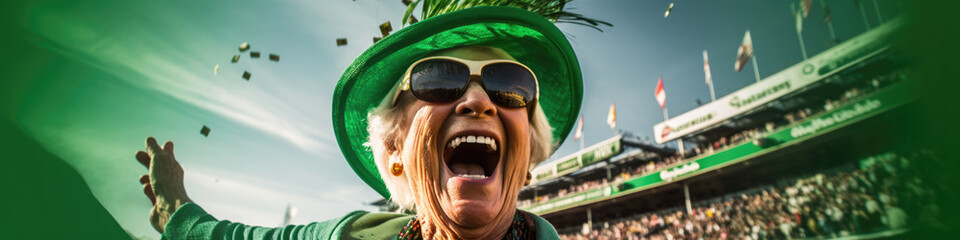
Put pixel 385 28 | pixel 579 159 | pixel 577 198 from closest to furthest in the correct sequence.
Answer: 1. pixel 385 28
2. pixel 577 198
3. pixel 579 159

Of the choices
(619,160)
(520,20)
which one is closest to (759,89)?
(619,160)

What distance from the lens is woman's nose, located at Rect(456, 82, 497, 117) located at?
4.85ft

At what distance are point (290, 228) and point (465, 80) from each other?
1.11 meters

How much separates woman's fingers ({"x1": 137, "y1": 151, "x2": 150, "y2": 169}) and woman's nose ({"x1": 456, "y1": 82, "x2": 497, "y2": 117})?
1815 mm

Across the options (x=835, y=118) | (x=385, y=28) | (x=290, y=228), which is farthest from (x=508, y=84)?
(x=835, y=118)

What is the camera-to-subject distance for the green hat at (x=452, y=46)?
68.9 inches

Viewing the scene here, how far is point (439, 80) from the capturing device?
A: 1.59 metres

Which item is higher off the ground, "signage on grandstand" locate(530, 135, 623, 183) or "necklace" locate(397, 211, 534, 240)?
"signage on grandstand" locate(530, 135, 623, 183)

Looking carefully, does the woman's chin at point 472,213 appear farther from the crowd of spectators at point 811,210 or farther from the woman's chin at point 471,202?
the crowd of spectators at point 811,210

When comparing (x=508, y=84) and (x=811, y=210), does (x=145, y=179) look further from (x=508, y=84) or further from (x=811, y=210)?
(x=811, y=210)

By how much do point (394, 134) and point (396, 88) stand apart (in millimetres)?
223

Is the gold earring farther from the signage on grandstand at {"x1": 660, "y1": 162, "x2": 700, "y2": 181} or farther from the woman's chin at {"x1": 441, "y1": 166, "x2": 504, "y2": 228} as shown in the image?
the signage on grandstand at {"x1": 660, "y1": 162, "x2": 700, "y2": 181}

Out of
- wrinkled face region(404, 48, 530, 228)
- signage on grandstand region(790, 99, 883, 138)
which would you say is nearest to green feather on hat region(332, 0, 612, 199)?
wrinkled face region(404, 48, 530, 228)

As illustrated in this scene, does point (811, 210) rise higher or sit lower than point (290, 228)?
lower
